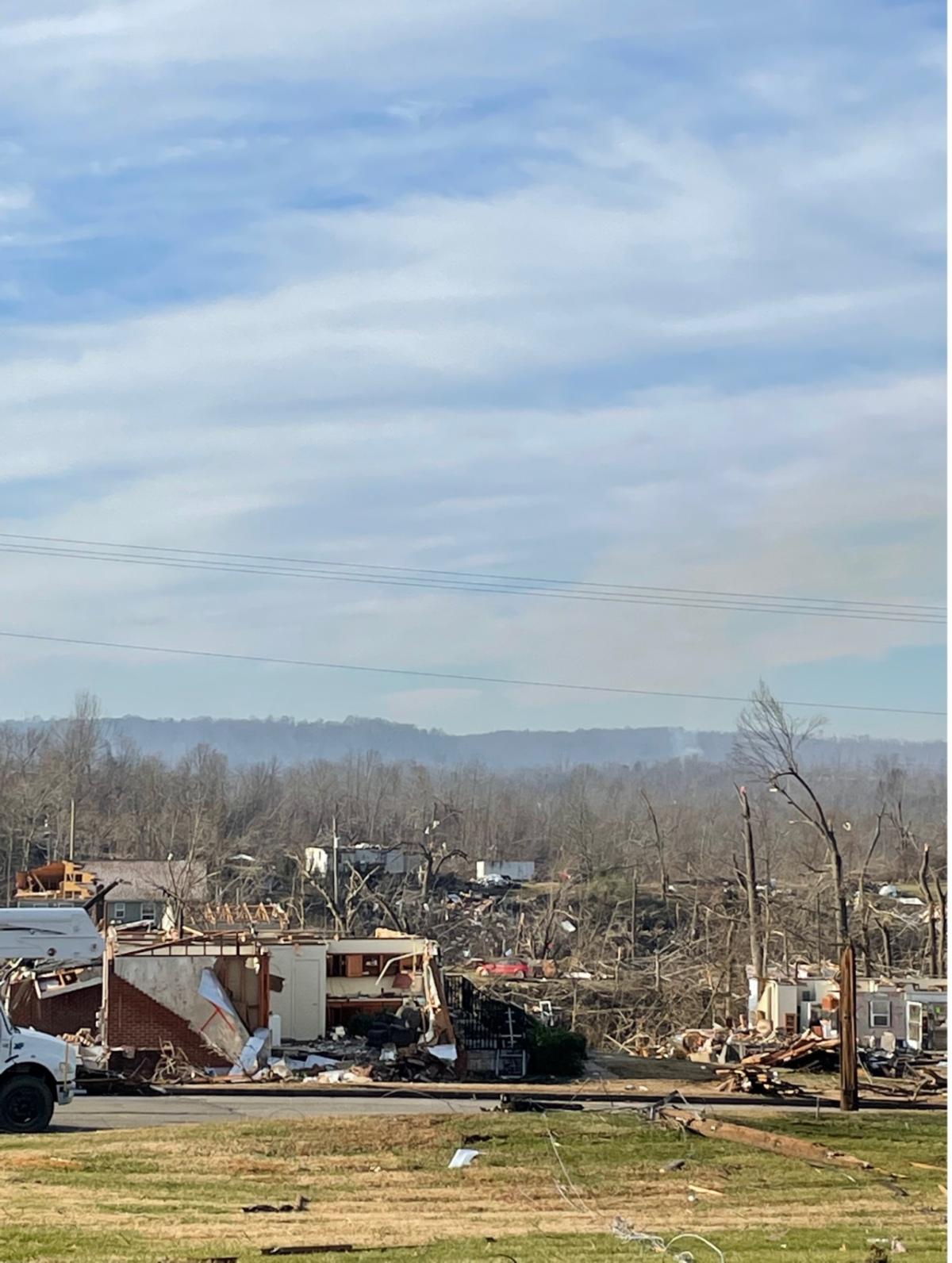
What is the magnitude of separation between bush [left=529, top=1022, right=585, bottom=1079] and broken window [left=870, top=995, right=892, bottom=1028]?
10.5 m

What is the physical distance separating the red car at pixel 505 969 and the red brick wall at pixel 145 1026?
92.4ft

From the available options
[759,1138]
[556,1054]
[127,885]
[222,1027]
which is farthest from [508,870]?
[759,1138]

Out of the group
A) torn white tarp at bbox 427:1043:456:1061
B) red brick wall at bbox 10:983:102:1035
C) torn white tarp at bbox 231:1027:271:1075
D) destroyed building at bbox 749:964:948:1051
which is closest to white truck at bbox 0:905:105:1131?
torn white tarp at bbox 231:1027:271:1075

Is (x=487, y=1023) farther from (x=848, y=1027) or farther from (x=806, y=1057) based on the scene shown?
(x=848, y=1027)

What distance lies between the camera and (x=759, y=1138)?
19516 millimetres

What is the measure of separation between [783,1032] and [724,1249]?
31.1 metres

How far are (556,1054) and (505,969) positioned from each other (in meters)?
26.8

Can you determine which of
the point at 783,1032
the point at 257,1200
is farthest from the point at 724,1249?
the point at 783,1032

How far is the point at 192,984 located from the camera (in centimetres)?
3366

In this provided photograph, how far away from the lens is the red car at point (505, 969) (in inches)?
2420

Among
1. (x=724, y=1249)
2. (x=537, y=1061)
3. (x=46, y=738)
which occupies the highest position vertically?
(x=46, y=738)

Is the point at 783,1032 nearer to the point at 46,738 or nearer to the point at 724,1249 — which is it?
the point at 724,1249

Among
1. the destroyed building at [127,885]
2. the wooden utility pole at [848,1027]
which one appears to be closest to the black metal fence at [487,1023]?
the wooden utility pole at [848,1027]

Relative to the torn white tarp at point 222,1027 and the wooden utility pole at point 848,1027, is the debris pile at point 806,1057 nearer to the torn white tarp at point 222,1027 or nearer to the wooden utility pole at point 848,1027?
the wooden utility pole at point 848,1027
